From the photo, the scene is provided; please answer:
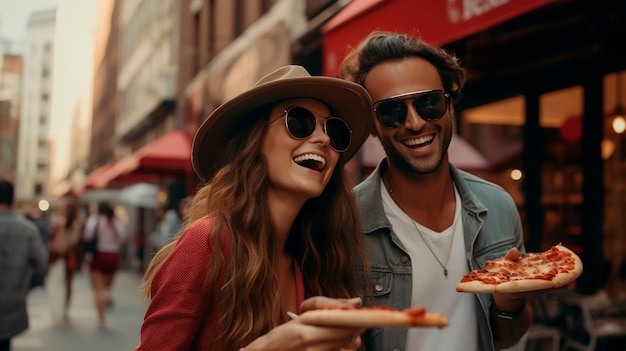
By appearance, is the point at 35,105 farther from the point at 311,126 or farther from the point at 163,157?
the point at 311,126

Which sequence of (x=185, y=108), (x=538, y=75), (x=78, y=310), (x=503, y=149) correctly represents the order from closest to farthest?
(x=538, y=75)
(x=503, y=149)
(x=78, y=310)
(x=185, y=108)

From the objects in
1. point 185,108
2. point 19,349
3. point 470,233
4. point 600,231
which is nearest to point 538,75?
point 600,231

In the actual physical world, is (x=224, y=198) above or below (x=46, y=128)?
below

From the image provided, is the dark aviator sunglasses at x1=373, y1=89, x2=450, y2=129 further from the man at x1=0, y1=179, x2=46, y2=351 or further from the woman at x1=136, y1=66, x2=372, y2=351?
the man at x1=0, y1=179, x2=46, y2=351

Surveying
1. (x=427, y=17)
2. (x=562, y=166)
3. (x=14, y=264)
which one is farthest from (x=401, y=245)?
(x=562, y=166)

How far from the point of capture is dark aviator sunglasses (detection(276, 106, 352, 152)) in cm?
239

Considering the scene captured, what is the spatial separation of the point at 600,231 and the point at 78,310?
35.6 ft

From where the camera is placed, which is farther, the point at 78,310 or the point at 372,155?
the point at 78,310

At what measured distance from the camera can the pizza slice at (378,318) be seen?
1834 millimetres

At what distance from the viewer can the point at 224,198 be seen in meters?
2.41

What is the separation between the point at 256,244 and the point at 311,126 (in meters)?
0.43

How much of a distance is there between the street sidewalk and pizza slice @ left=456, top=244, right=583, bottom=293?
5.92 metres

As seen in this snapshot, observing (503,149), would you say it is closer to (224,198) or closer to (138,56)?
(224,198)

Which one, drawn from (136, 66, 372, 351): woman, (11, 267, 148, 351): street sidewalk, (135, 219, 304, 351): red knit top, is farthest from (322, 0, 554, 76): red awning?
(11, 267, 148, 351): street sidewalk
